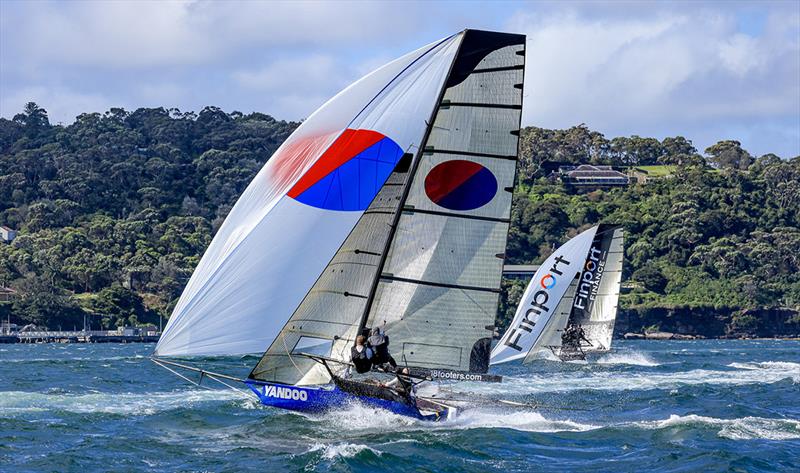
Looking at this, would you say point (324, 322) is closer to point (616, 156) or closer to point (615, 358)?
point (615, 358)

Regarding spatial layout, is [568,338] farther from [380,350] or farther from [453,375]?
[380,350]

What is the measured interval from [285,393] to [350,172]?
12.0 ft

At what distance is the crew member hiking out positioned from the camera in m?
20.9

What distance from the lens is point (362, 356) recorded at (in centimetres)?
2091

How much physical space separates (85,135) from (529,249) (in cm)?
7110

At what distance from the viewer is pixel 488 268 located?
21938 mm

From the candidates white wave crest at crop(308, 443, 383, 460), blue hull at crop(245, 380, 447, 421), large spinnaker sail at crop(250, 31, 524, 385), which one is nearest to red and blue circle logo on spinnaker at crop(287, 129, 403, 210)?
large spinnaker sail at crop(250, 31, 524, 385)

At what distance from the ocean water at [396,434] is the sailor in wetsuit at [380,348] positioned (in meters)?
0.83

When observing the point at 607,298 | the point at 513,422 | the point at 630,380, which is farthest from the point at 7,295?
the point at 513,422

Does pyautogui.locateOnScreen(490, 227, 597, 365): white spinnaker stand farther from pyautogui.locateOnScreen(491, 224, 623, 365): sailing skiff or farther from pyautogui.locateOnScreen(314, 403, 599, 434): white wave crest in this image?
pyautogui.locateOnScreen(314, 403, 599, 434): white wave crest

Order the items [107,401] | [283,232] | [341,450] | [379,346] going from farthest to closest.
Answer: [107,401]
[379,346]
[283,232]
[341,450]

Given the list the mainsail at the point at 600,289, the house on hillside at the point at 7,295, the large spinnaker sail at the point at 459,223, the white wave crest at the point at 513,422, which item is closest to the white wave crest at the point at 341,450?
the white wave crest at the point at 513,422

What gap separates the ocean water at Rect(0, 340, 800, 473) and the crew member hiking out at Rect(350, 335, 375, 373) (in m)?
0.72

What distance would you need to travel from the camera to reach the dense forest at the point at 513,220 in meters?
108
